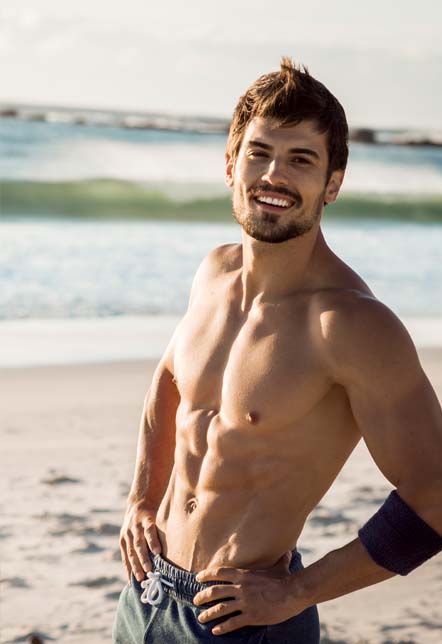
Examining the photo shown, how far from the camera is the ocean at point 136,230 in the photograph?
10.0m

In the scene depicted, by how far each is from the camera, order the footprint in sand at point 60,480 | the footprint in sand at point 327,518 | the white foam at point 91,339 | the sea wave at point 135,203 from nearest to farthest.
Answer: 1. the footprint in sand at point 327,518
2. the footprint in sand at point 60,480
3. the white foam at point 91,339
4. the sea wave at point 135,203

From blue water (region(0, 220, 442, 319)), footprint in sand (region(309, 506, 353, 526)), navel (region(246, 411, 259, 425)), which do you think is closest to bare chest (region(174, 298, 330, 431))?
navel (region(246, 411, 259, 425))

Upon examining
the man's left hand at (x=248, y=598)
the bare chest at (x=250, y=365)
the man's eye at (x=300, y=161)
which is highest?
the man's eye at (x=300, y=161)

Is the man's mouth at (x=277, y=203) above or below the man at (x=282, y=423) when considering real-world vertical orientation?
above

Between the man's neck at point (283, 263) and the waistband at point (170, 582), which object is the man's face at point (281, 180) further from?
the waistband at point (170, 582)

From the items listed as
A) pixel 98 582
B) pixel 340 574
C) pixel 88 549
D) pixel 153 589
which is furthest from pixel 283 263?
pixel 88 549

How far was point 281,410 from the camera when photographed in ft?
8.55

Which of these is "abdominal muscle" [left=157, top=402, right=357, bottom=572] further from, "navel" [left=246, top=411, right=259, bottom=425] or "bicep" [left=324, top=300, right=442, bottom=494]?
"bicep" [left=324, top=300, right=442, bottom=494]

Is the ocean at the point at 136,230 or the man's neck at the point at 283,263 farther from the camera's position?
the ocean at the point at 136,230

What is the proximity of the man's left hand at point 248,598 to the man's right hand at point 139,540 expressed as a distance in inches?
9.3

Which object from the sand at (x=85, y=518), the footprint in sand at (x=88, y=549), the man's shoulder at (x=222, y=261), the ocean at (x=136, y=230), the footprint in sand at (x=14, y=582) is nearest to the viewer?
the man's shoulder at (x=222, y=261)

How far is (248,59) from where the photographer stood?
4569 cm

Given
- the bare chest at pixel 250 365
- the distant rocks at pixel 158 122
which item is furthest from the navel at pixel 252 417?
the distant rocks at pixel 158 122

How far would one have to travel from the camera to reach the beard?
261 centimetres
